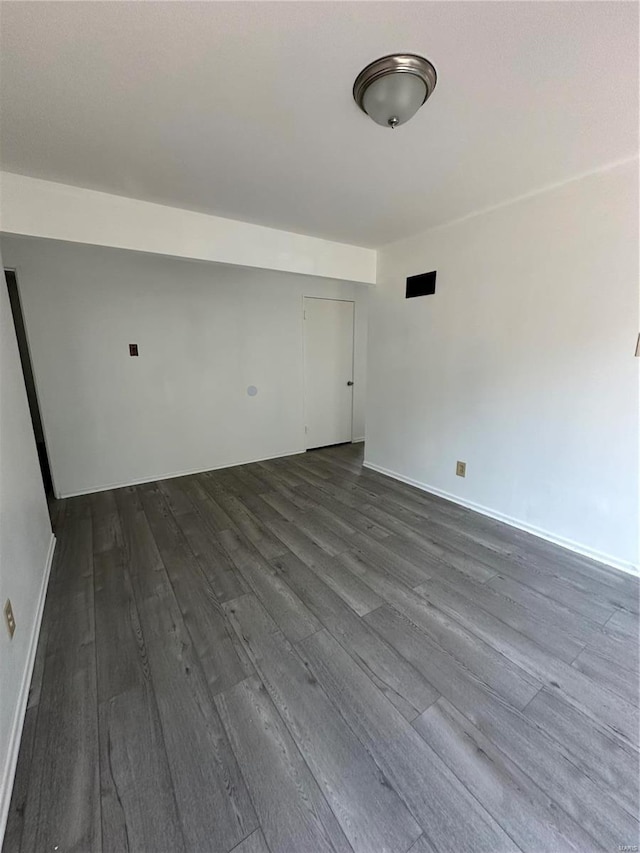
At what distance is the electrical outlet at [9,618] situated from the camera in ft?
4.40

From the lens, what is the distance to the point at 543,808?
1.06 m

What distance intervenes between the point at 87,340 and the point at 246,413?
171 centimetres

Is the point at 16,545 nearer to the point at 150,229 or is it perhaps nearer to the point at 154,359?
the point at 150,229

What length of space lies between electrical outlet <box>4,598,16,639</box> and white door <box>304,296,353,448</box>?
359cm

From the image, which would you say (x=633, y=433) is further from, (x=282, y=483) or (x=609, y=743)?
(x=282, y=483)

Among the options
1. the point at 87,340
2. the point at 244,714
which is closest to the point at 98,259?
the point at 87,340

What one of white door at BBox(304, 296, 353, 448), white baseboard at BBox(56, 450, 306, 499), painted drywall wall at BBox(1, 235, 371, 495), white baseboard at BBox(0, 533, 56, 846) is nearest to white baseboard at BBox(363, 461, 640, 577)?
white door at BBox(304, 296, 353, 448)

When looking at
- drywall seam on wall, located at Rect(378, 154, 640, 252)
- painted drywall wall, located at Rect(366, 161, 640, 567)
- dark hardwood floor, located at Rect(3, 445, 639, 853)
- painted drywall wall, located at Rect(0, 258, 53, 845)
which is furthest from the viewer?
painted drywall wall, located at Rect(366, 161, 640, 567)

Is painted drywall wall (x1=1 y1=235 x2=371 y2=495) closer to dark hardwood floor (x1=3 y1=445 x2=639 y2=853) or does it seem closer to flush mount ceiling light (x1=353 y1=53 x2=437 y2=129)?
dark hardwood floor (x1=3 y1=445 x2=639 y2=853)

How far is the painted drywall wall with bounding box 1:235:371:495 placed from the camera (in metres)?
3.10

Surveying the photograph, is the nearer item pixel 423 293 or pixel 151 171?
pixel 151 171

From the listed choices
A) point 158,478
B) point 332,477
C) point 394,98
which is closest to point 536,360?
point 394,98

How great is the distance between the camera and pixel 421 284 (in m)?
3.20

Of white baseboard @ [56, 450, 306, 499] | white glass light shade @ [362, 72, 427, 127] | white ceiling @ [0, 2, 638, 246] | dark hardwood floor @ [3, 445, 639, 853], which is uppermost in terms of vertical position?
white ceiling @ [0, 2, 638, 246]
